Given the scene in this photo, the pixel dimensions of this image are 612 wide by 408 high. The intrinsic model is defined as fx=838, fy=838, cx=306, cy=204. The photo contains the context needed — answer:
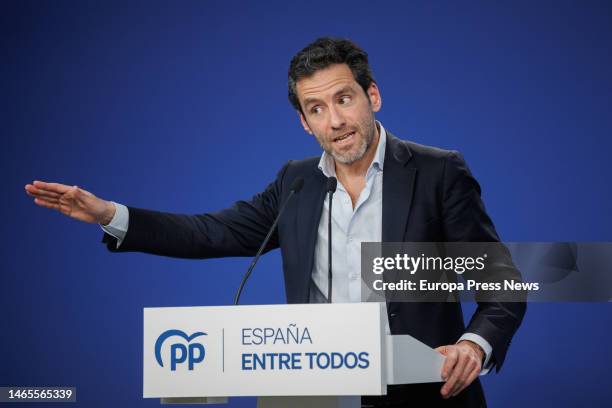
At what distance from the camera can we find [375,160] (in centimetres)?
250

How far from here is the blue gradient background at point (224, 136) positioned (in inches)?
142

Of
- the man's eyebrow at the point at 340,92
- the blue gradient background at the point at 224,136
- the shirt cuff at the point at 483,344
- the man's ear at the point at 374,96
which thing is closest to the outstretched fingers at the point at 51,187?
the man's eyebrow at the point at 340,92

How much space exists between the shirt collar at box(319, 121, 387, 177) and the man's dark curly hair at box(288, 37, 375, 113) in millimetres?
154

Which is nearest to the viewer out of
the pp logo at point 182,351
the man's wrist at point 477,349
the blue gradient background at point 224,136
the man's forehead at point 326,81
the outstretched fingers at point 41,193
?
the pp logo at point 182,351

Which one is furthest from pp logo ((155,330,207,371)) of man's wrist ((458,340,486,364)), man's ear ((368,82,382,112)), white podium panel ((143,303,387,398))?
man's ear ((368,82,382,112))

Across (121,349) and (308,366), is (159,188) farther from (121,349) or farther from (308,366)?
(308,366)

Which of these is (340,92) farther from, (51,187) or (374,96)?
(51,187)

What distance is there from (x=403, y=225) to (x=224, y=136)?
1.74 m

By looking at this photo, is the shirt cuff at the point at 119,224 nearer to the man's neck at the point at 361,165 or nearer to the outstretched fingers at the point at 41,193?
the outstretched fingers at the point at 41,193

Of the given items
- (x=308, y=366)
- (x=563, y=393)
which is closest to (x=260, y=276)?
(x=563, y=393)

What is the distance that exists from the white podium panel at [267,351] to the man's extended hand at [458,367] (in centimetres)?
24

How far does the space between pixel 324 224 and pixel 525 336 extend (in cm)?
155

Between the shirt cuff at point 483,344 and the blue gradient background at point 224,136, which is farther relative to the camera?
the blue gradient background at point 224,136

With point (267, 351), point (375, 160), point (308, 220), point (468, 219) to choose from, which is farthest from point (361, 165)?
point (267, 351)
